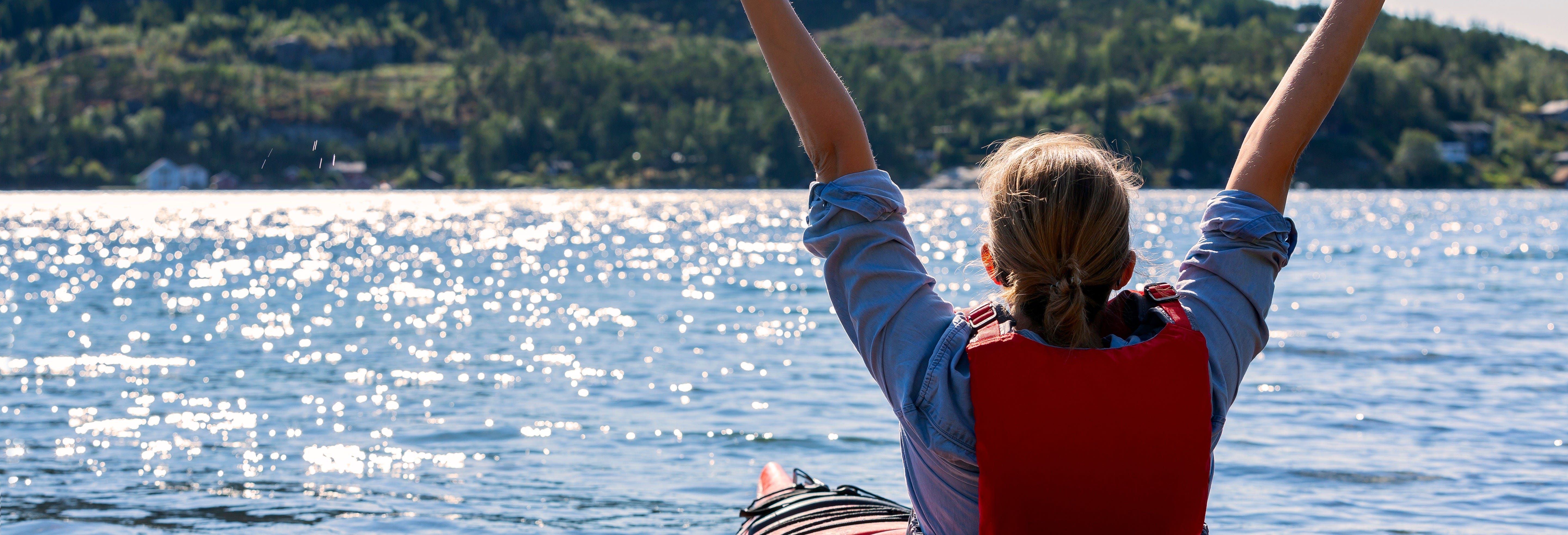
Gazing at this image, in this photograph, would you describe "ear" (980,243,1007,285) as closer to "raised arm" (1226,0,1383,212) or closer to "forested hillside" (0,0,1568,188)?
"raised arm" (1226,0,1383,212)

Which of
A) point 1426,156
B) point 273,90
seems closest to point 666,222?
point 1426,156

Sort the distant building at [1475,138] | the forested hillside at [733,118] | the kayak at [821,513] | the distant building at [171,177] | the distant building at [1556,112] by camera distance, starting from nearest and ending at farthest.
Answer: the kayak at [821,513]
the forested hillside at [733,118]
the distant building at [1475,138]
the distant building at [171,177]
the distant building at [1556,112]

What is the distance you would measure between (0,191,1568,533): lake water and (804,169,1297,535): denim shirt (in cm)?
36

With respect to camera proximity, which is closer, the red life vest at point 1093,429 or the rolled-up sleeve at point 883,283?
the red life vest at point 1093,429

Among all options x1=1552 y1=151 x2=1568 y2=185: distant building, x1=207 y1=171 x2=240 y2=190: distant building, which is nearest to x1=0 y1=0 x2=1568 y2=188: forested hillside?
x1=1552 y1=151 x2=1568 y2=185: distant building

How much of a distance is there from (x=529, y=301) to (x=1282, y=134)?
86.9ft

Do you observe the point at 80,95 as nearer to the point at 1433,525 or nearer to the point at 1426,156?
the point at 1426,156

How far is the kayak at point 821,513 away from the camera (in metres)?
3.96

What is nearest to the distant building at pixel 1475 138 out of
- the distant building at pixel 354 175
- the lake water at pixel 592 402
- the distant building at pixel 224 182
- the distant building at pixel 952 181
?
the distant building at pixel 952 181

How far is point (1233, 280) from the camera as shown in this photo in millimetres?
2488

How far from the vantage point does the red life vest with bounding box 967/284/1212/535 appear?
7.39ft

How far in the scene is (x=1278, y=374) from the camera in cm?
1592

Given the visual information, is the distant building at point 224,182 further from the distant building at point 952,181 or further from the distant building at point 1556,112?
the distant building at point 1556,112

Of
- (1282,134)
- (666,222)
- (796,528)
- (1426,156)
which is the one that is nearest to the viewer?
(1282,134)
